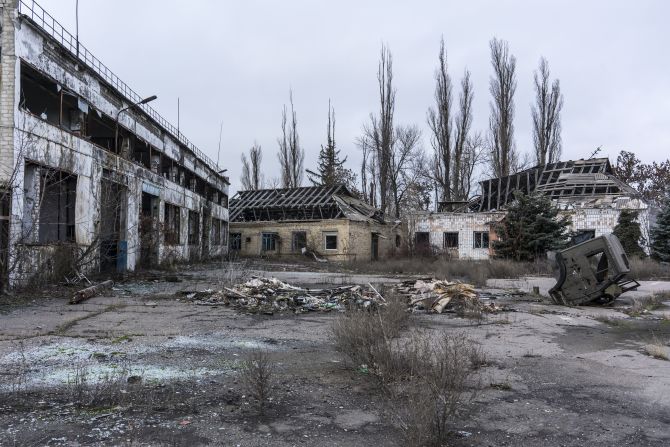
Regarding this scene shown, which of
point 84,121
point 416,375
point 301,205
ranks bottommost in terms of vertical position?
point 416,375

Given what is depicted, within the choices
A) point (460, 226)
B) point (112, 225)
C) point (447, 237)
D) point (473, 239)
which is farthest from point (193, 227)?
point (473, 239)

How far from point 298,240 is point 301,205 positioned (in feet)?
8.99

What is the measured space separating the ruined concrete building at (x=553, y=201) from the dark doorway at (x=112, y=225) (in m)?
17.6

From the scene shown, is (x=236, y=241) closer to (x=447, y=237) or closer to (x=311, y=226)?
(x=311, y=226)

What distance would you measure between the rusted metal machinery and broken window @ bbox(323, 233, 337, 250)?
23559mm

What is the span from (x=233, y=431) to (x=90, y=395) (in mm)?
1480

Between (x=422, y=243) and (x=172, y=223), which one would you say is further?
(x=422, y=243)

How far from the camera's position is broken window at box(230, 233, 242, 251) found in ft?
128

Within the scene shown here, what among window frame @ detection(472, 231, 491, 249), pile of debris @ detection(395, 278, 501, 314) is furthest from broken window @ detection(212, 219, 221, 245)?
pile of debris @ detection(395, 278, 501, 314)

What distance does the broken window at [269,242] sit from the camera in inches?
1457

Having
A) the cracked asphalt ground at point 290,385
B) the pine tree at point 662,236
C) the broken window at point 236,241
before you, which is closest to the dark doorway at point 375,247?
the broken window at point 236,241

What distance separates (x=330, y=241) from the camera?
114 feet

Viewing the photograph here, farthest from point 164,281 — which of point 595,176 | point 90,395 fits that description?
point 595,176

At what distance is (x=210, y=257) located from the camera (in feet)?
105
